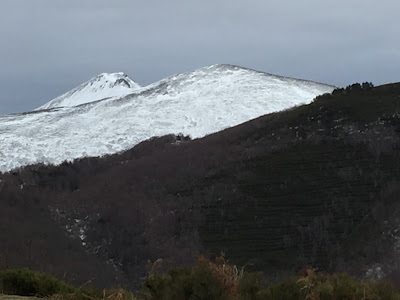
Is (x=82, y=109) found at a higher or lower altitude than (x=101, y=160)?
higher

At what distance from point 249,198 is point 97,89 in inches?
4850

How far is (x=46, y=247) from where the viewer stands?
46531 mm

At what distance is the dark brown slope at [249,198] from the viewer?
149 feet

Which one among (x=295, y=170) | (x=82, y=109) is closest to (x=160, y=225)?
(x=295, y=170)

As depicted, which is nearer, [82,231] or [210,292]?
[210,292]

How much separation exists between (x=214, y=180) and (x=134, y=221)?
8.82m

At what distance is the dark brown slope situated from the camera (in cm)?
4553

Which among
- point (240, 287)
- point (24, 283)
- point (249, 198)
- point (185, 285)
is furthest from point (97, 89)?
point (240, 287)

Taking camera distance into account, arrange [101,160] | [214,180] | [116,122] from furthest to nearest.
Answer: [116,122]
[101,160]
[214,180]

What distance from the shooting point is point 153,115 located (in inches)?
3784

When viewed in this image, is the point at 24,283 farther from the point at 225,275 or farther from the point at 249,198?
the point at 249,198

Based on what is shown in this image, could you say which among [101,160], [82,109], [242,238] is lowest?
[242,238]

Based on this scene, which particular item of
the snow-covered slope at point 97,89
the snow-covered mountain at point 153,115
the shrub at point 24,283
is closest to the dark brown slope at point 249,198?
the snow-covered mountain at point 153,115

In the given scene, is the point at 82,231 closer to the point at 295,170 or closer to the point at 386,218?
the point at 295,170
